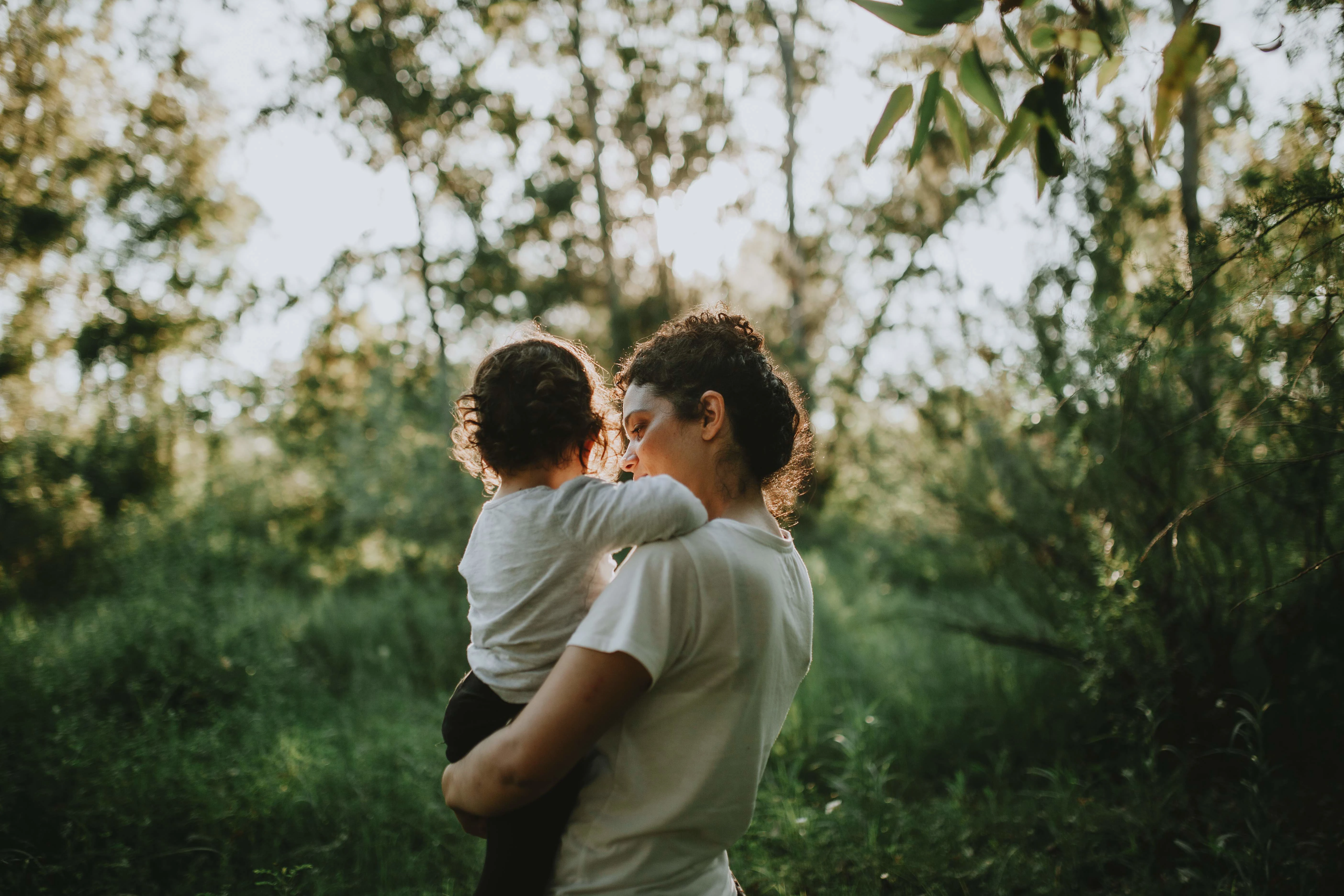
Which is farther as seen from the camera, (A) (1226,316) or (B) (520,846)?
(A) (1226,316)

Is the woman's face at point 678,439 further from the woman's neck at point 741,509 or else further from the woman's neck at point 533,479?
the woman's neck at point 533,479

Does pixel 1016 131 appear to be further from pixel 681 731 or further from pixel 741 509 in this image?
pixel 681 731

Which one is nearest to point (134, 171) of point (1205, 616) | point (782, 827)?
point (782, 827)

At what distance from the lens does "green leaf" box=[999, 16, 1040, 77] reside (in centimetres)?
86

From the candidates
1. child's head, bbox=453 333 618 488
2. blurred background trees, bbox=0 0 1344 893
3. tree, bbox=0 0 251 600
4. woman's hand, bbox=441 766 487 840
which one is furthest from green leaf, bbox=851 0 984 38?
tree, bbox=0 0 251 600

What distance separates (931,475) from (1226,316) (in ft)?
9.52

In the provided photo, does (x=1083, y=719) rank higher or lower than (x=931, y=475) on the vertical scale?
lower

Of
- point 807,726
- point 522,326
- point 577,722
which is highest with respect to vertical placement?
point 522,326

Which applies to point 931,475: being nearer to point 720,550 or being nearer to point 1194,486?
point 1194,486

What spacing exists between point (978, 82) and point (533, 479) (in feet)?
3.77

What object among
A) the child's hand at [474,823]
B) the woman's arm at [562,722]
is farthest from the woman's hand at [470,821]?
the woman's arm at [562,722]

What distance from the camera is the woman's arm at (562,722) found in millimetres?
1153

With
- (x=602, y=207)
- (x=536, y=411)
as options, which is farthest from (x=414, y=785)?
(x=602, y=207)

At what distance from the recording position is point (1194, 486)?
3.65 meters
